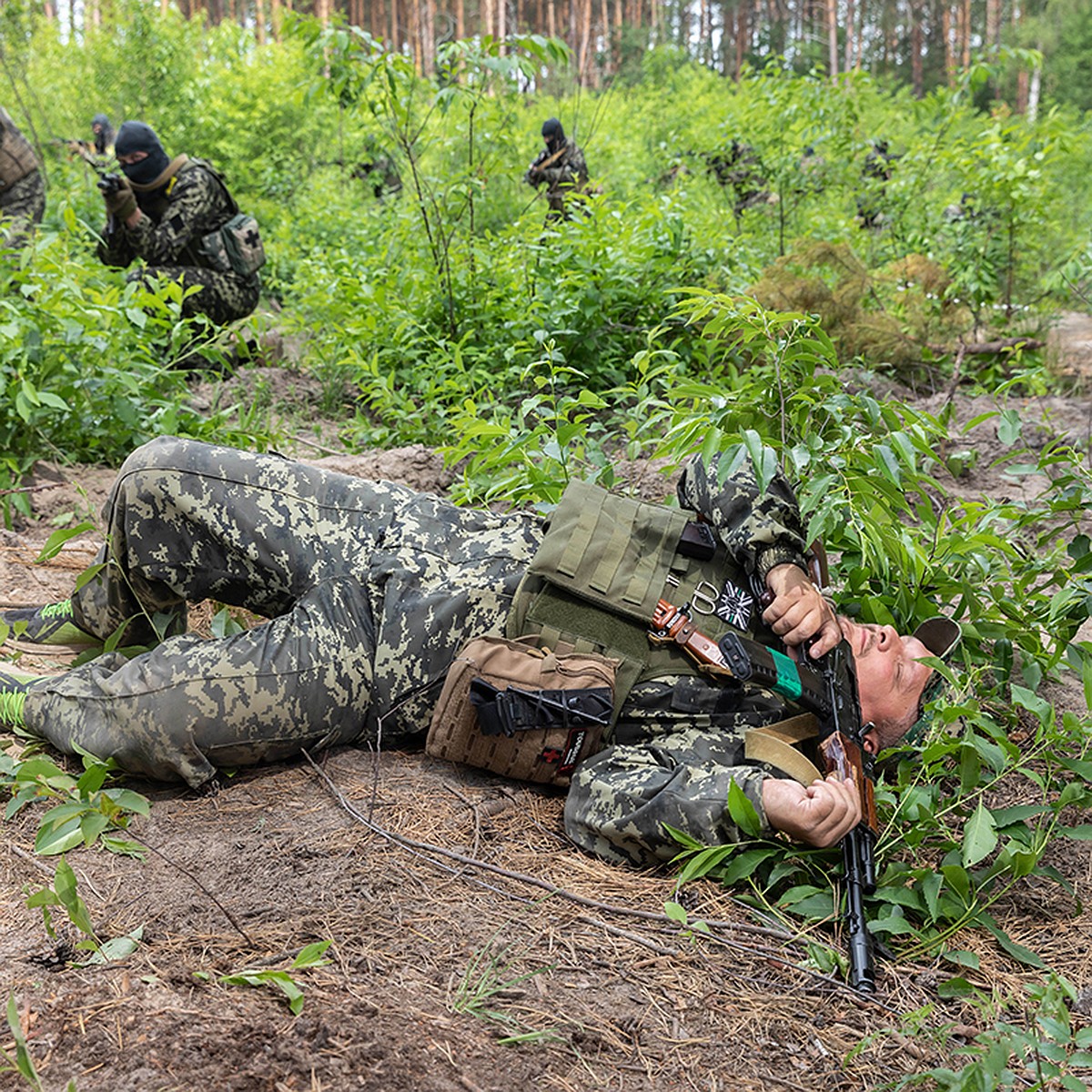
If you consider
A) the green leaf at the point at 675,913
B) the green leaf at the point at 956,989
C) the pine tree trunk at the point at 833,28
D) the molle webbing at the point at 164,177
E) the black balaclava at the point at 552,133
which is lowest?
the green leaf at the point at 956,989

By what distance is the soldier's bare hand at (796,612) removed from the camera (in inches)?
90.5

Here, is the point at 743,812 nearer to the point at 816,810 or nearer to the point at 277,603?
the point at 816,810

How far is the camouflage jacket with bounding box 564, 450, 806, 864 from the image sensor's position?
6.90 ft

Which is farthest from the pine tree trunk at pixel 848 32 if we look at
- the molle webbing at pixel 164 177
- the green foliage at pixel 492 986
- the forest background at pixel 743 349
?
the green foliage at pixel 492 986

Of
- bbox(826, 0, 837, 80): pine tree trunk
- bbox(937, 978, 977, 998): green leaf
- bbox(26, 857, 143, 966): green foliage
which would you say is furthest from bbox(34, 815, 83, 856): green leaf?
bbox(826, 0, 837, 80): pine tree trunk

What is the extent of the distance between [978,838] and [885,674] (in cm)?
59

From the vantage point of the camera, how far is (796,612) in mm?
2295

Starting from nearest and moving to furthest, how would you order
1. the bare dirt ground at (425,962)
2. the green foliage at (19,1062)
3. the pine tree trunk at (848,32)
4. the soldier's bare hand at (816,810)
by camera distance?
the green foliage at (19,1062) < the bare dirt ground at (425,962) < the soldier's bare hand at (816,810) < the pine tree trunk at (848,32)

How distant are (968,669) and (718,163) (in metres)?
6.52

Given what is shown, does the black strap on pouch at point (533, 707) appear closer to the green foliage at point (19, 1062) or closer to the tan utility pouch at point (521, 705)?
the tan utility pouch at point (521, 705)

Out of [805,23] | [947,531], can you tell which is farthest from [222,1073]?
[805,23]

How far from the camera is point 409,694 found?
2.36 m

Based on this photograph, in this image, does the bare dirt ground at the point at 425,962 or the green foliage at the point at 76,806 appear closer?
the bare dirt ground at the point at 425,962

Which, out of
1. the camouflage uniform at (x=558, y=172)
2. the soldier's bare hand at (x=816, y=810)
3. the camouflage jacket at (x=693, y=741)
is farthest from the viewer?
the camouflage uniform at (x=558, y=172)
